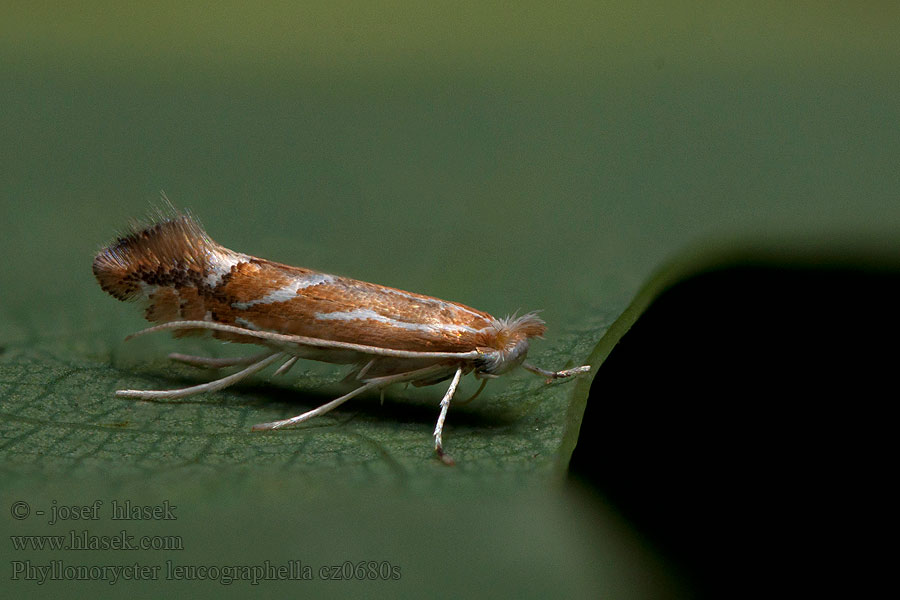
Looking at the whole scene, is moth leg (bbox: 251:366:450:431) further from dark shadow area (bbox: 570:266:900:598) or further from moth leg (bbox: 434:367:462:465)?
dark shadow area (bbox: 570:266:900:598)

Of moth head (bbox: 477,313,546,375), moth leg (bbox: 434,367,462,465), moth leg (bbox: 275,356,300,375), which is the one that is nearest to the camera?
moth leg (bbox: 434,367,462,465)

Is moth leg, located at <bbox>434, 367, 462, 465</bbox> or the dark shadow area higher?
the dark shadow area

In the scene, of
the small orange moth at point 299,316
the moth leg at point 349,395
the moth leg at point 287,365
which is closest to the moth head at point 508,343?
the small orange moth at point 299,316

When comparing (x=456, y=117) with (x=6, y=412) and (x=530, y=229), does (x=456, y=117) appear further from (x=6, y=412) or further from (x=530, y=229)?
(x=6, y=412)

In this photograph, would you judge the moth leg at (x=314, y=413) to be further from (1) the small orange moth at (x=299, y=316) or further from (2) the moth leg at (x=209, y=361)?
(2) the moth leg at (x=209, y=361)

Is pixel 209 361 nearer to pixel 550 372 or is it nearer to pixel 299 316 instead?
pixel 299 316

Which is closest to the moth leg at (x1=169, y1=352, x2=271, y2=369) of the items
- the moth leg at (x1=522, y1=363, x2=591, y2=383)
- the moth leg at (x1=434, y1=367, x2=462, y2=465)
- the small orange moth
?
the small orange moth

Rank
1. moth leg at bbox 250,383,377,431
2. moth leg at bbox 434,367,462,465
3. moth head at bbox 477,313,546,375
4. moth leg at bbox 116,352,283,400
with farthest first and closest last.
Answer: moth head at bbox 477,313,546,375 < moth leg at bbox 116,352,283,400 < moth leg at bbox 250,383,377,431 < moth leg at bbox 434,367,462,465
